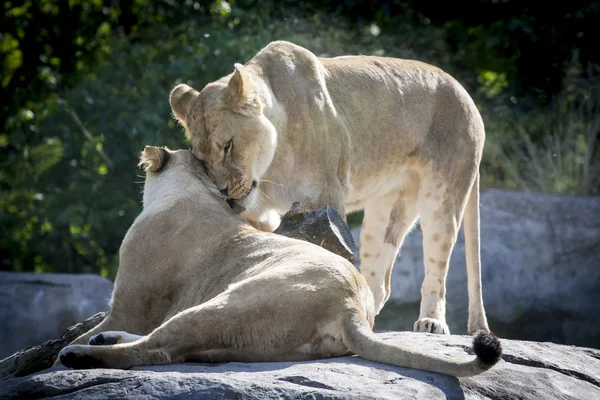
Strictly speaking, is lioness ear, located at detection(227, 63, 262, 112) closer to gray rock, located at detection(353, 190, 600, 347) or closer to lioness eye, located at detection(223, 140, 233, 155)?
lioness eye, located at detection(223, 140, 233, 155)

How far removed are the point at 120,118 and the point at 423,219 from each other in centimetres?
451

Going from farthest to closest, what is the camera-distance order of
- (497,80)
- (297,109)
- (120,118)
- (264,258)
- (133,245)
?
(497,80), (120,118), (297,109), (133,245), (264,258)

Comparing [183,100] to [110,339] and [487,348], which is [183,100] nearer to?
[110,339]

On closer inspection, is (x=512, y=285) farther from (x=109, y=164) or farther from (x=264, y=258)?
(x=264, y=258)

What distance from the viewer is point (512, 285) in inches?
376

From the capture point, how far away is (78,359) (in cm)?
393

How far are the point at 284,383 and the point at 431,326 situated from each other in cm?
300

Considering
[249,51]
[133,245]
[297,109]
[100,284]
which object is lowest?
[100,284]

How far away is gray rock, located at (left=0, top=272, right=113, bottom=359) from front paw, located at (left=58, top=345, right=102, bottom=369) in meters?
5.16

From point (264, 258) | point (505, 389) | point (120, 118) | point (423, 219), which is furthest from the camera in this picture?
point (120, 118)

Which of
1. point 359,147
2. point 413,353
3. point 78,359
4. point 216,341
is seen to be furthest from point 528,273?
point 78,359

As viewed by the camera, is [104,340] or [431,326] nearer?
[104,340]

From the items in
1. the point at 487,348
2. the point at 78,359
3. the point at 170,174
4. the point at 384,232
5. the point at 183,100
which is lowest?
the point at 78,359

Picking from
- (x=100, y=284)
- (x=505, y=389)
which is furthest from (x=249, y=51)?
(x=505, y=389)
